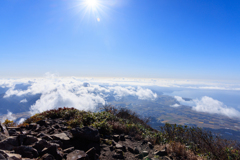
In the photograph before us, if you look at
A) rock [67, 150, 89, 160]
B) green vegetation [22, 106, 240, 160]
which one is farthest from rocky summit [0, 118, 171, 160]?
green vegetation [22, 106, 240, 160]

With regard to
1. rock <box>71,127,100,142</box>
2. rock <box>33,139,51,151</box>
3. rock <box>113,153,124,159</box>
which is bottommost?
rock <box>113,153,124,159</box>

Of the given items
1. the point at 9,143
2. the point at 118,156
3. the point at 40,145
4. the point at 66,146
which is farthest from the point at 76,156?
the point at 9,143

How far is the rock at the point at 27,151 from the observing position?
3420 mm

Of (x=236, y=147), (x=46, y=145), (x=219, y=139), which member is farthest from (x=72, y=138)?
(x=236, y=147)

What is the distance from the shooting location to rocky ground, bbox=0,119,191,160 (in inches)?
141

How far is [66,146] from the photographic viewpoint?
498 cm

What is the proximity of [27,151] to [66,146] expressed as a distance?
67.8 inches

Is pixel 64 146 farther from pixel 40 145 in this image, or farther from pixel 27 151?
pixel 27 151

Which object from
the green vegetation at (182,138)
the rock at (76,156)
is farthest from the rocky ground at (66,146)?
the green vegetation at (182,138)

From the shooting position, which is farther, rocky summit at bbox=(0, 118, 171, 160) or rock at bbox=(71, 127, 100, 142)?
rock at bbox=(71, 127, 100, 142)

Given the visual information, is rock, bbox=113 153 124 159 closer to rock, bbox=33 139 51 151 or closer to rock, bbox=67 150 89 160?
rock, bbox=67 150 89 160

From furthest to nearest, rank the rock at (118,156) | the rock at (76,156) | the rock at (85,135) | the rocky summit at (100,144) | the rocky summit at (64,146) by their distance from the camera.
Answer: the rock at (85,135) < the rock at (118,156) < the rock at (76,156) < the rocky summit at (100,144) < the rocky summit at (64,146)

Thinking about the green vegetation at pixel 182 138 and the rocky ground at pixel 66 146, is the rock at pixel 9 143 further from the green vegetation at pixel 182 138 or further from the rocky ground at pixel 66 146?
the green vegetation at pixel 182 138

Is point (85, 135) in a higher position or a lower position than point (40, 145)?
lower
